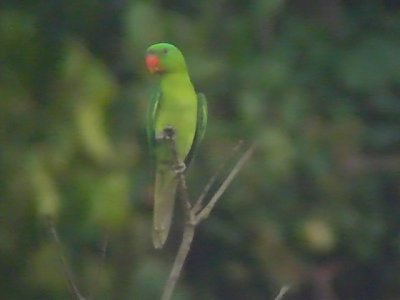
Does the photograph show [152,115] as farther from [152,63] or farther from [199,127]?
[152,63]

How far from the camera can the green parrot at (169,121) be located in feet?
3.63

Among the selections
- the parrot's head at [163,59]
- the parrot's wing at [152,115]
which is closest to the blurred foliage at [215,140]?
the parrot's wing at [152,115]

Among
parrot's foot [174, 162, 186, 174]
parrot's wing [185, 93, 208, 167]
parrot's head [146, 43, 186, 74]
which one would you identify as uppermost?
parrot's head [146, 43, 186, 74]

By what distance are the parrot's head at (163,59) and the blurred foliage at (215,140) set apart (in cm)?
152

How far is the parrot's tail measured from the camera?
1.13 meters

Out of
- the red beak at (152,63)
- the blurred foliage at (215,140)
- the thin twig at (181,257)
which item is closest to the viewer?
the red beak at (152,63)

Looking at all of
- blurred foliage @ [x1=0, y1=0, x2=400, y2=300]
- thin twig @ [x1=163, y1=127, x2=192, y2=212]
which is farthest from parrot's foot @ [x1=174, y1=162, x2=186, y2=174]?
blurred foliage @ [x1=0, y1=0, x2=400, y2=300]

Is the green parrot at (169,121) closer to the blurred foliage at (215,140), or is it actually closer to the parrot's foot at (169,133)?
the parrot's foot at (169,133)

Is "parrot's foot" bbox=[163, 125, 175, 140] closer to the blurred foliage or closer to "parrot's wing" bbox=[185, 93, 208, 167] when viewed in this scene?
"parrot's wing" bbox=[185, 93, 208, 167]

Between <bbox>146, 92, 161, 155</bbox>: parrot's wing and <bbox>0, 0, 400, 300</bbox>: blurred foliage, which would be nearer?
<bbox>146, 92, 161, 155</bbox>: parrot's wing

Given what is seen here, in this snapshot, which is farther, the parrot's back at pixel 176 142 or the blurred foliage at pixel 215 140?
the blurred foliage at pixel 215 140

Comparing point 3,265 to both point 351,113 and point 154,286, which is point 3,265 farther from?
point 351,113

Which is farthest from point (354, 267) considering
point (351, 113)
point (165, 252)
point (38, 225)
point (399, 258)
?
point (38, 225)

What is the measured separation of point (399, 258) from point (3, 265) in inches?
37.9
